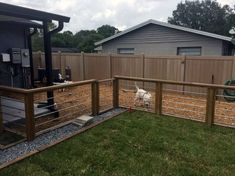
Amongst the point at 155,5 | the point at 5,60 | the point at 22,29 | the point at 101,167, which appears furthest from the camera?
the point at 155,5

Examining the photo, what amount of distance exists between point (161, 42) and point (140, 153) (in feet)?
32.1

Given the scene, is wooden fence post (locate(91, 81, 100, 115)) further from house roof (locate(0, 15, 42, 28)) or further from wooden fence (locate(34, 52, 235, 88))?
wooden fence (locate(34, 52, 235, 88))

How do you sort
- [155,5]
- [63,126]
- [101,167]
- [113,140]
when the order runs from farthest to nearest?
[155,5]
[63,126]
[113,140]
[101,167]

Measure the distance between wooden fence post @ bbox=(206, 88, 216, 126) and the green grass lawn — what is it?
0.18 m

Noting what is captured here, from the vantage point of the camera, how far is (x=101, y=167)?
117 inches

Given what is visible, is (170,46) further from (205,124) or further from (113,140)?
(113,140)

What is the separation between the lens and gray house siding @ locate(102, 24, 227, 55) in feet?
35.1

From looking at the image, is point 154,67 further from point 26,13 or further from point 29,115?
point 29,115

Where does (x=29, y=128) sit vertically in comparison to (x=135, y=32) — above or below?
below

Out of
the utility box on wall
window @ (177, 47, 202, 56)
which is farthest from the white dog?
window @ (177, 47, 202, 56)

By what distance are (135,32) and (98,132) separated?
986 cm

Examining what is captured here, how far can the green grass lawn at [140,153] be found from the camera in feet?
9.55

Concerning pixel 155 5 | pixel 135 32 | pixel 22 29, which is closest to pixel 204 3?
pixel 155 5

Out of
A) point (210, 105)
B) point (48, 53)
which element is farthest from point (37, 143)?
point (210, 105)
